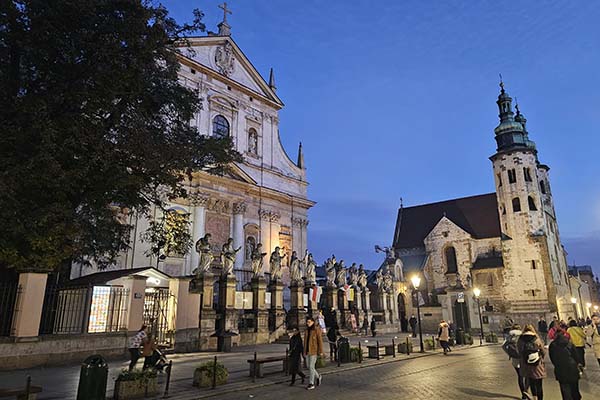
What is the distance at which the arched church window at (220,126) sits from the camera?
2983cm

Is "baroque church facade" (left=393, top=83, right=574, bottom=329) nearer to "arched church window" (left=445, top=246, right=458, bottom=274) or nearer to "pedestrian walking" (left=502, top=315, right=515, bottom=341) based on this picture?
"arched church window" (left=445, top=246, right=458, bottom=274)

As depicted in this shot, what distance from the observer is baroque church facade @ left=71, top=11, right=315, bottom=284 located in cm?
2745

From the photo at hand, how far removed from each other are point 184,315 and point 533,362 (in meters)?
12.6

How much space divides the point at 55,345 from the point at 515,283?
125 feet

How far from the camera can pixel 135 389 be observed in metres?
7.93

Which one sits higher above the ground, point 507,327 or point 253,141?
point 253,141

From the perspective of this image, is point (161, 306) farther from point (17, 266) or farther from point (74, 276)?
point (74, 276)

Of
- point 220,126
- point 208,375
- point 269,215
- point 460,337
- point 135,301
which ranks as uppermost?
point 220,126

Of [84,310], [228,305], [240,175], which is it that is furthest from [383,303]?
[84,310]

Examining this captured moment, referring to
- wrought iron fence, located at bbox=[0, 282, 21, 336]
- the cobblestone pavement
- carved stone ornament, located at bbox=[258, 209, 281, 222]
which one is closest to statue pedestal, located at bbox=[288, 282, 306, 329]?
the cobblestone pavement

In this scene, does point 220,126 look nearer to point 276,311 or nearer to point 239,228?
point 239,228

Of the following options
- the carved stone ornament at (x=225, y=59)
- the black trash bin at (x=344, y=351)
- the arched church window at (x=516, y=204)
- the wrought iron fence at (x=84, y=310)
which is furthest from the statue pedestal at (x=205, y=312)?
the arched church window at (x=516, y=204)

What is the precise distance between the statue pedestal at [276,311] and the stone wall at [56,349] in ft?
28.2

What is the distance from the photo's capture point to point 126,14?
11.8 meters
